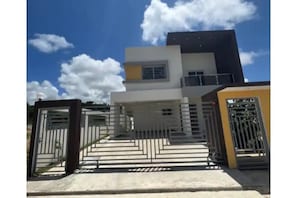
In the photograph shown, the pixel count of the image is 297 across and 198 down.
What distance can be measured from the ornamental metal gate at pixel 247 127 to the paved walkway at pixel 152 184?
4.00ft

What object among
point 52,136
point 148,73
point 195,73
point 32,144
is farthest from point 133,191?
point 195,73

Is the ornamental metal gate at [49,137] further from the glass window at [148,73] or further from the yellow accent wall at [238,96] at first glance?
the glass window at [148,73]

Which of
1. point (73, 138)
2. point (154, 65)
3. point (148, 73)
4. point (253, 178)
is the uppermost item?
point (154, 65)

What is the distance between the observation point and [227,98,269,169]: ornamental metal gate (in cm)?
525

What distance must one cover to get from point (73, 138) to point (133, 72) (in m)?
9.52

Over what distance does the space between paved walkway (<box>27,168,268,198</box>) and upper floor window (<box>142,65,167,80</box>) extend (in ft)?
33.1

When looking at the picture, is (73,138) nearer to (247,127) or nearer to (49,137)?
(49,137)

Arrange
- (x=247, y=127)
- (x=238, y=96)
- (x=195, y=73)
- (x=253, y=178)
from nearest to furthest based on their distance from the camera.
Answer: (x=253, y=178) < (x=238, y=96) < (x=247, y=127) < (x=195, y=73)

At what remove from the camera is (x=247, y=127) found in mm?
5410

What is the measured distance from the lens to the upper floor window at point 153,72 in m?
14.0

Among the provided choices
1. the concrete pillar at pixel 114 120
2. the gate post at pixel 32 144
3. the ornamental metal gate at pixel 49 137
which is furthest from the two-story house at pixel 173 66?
the gate post at pixel 32 144

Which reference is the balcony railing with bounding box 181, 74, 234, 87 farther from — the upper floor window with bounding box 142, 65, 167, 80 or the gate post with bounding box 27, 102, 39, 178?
the gate post with bounding box 27, 102, 39, 178
